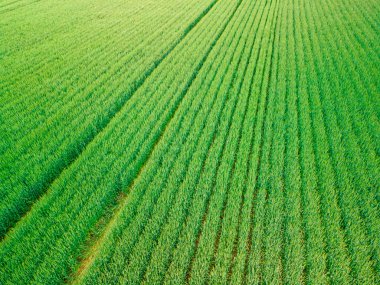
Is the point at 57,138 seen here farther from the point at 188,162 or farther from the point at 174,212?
the point at 174,212

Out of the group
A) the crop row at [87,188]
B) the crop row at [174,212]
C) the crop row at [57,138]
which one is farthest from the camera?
the crop row at [57,138]

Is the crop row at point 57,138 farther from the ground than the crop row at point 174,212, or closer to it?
farther from the ground

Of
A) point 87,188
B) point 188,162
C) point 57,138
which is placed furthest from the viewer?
point 57,138

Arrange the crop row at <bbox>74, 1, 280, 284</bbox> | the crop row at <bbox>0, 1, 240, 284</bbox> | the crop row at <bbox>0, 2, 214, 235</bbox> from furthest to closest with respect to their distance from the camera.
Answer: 1. the crop row at <bbox>0, 2, 214, 235</bbox>
2. the crop row at <bbox>0, 1, 240, 284</bbox>
3. the crop row at <bbox>74, 1, 280, 284</bbox>

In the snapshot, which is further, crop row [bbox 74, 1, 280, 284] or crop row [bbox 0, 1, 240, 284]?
crop row [bbox 0, 1, 240, 284]

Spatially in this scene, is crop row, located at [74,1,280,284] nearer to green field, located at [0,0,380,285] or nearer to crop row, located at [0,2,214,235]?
green field, located at [0,0,380,285]

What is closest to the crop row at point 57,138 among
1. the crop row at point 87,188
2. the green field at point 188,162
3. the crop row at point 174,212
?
the green field at point 188,162

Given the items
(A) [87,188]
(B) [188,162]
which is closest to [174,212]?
(B) [188,162]

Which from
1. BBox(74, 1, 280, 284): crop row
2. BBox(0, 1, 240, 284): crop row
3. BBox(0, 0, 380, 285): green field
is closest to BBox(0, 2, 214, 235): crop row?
BBox(0, 0, 380, 285): green field

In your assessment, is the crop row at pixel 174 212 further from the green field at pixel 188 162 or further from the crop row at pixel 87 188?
the crop row at pixel 87 188
